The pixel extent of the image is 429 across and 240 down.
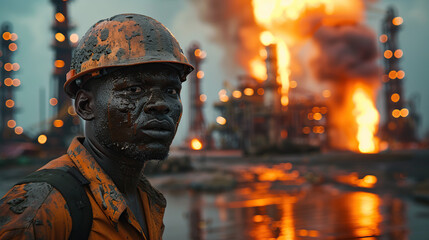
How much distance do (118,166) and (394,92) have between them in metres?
48.3

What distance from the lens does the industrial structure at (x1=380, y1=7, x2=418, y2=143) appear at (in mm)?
42625

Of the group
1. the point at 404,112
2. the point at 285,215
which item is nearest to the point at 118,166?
the point at 285,215

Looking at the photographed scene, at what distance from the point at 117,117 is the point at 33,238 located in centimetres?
58

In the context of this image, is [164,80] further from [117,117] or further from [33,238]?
[33,238]

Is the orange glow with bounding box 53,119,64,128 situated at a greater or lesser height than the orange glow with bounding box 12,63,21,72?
lesser

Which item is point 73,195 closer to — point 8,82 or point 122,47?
point 122,47

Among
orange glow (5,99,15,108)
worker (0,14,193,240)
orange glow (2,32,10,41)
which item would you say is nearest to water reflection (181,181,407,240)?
worker (0,14,193,240)

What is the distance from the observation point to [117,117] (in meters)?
1.44

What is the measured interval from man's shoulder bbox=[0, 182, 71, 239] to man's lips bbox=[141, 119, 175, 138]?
0.44 meters

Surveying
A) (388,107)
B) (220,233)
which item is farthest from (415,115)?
(220,233)

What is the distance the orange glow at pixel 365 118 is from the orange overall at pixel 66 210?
47.1 metres

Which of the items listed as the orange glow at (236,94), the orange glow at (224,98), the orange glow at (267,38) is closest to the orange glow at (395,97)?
the orange glow at (267,38)

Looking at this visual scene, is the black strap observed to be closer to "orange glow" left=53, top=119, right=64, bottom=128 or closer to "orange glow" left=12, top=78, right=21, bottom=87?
"orange glow" left=53, top=119, right=64, bottom=128

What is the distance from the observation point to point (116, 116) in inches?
56.8
